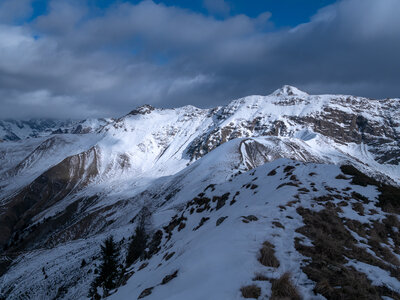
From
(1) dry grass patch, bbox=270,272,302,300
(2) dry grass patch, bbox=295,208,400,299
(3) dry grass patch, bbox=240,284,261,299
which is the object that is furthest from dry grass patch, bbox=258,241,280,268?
(3) dry grass patch, bbox=240,284,261,299

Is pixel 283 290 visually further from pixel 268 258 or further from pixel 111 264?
pixel 111 264

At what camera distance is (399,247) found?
1391cm

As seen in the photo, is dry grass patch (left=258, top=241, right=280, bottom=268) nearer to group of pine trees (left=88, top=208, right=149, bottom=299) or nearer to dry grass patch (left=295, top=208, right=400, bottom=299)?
dry grass patch (left=295, top=208, right=400, bottom=299)

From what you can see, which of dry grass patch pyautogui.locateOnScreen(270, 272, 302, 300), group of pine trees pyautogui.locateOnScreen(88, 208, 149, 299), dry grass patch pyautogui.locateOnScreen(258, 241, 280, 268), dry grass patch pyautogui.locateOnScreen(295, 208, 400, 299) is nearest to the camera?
dry grass patch pyautogui.locateOnScreen(270, 272, 302, 300)

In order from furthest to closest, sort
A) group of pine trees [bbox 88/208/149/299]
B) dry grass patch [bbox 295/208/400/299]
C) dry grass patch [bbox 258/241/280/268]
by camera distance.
→ group of pine trees [bbox 88/208/149/299] < dry grass patch [bbox 258/241/280/268] < dry grass patch [bbox 295/208/400/299]

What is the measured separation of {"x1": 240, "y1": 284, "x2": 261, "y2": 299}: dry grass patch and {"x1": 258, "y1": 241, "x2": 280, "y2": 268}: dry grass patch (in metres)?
1.96

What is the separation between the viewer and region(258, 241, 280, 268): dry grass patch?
32.0 feet

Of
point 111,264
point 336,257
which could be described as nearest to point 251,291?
point 336,257

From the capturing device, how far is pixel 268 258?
9938 millimetres

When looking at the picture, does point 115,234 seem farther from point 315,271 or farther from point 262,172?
point 315,271

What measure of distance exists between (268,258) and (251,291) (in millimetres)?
2462

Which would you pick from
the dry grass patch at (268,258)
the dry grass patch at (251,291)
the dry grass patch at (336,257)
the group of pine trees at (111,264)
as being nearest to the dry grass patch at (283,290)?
the dry grass patch at (251,291)

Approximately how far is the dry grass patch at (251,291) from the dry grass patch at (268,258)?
196 centimetres

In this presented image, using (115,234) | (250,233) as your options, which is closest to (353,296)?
(250,233)
